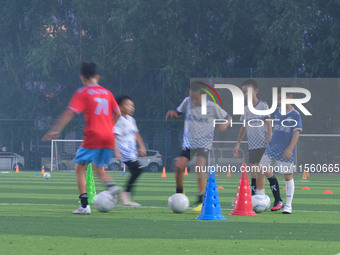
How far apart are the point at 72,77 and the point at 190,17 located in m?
7.38

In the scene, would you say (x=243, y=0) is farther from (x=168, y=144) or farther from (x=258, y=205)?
(x=258, y=205)

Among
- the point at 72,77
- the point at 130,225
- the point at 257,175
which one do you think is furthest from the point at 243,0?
the point at 130,225

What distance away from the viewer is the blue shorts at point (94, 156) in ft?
34.6

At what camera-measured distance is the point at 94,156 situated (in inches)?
418

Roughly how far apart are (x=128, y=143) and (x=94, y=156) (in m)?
2.68

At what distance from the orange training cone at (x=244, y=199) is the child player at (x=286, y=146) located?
843 mm

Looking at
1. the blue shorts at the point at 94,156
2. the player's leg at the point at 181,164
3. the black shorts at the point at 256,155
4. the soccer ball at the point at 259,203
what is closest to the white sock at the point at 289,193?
the soccer ball at the point at 259,203

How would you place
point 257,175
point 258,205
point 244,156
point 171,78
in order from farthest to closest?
1. point 171,78
2. point 244,156
3. point 257,175
4. point 258,205

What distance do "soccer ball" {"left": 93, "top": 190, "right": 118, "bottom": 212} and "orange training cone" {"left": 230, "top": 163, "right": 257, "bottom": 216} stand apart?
1651mm

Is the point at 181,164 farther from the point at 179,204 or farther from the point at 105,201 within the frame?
the point at 105,201

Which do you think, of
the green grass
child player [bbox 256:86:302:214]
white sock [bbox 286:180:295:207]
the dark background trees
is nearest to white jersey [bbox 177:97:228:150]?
child player [bbox 256:86:302:214]

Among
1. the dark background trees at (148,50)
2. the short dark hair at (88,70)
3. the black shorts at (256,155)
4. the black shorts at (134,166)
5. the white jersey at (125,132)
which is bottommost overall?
the black shorts at (134,166)

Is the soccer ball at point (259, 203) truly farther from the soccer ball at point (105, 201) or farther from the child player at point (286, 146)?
the soccer ball at point (105, 201)

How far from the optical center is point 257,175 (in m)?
12.4
